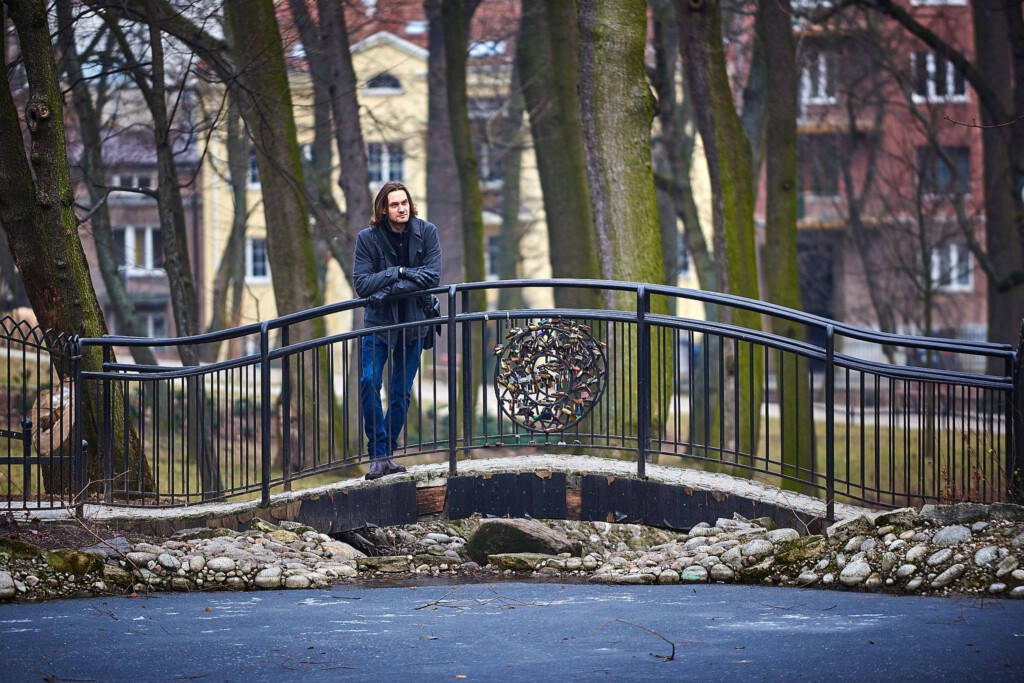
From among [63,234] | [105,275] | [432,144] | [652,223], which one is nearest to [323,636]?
[63,234]

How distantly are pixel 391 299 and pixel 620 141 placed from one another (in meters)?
3.87

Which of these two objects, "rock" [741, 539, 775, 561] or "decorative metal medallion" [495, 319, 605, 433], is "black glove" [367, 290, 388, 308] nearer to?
"decorative metal medallion" [495, 319, 605, 433]

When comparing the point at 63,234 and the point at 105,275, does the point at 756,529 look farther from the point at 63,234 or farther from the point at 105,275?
the point at 105,275

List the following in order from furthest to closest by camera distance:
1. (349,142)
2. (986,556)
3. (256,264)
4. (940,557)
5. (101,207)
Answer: (256,264), (349,142), (101,207), (940,557), (986,556)

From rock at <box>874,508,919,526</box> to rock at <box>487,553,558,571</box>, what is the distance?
2.51 m

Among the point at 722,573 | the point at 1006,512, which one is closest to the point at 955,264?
the point at 722,573

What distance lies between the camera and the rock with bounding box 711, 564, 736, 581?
9516 mm

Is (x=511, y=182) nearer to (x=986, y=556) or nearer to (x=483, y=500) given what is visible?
(x=483, y=500)

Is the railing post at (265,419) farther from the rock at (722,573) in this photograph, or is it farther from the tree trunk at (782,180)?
the tree trunk at (782,180)

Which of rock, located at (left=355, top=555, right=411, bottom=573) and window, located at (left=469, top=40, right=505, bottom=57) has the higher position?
window, located at (left=469, top=40, right=505, bottom=57)

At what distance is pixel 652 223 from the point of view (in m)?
13.7

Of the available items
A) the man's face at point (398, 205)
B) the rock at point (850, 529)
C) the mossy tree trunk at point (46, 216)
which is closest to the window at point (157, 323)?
the mossy tree trunk at point (46, 216)

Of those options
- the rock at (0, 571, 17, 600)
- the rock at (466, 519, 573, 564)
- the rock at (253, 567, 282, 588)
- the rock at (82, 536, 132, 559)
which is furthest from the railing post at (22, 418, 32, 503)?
the rock at (466, 519, 573, 564)

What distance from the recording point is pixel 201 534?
10.2m
